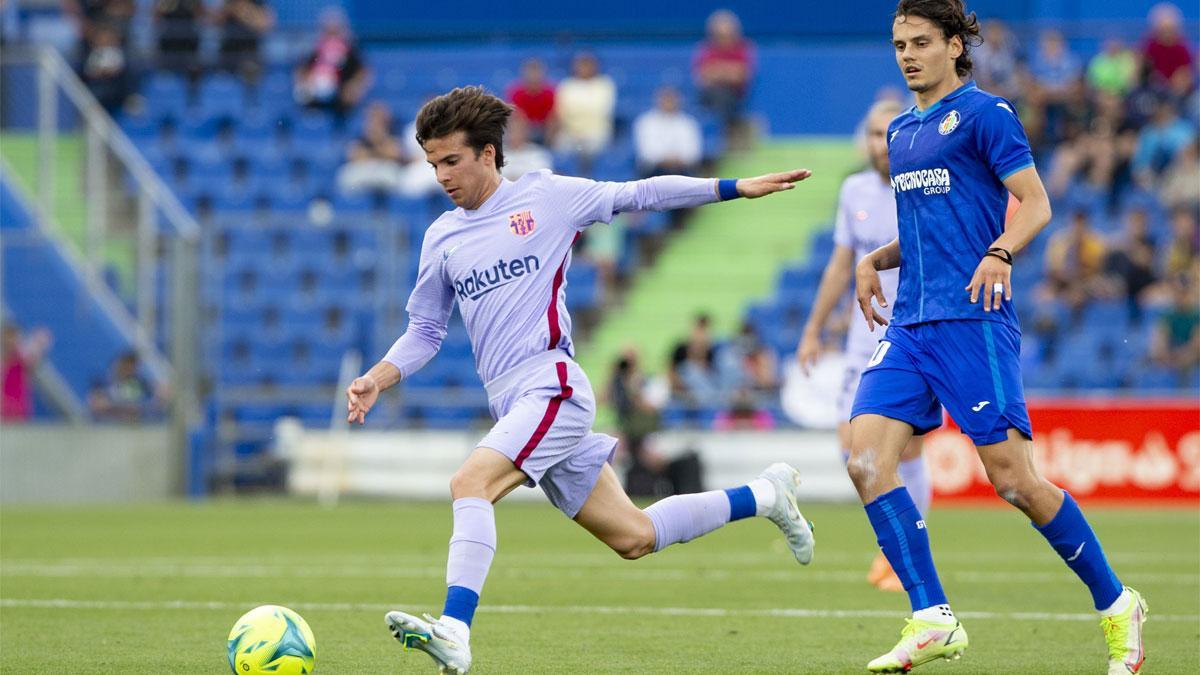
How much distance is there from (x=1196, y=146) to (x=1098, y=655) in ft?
53.2

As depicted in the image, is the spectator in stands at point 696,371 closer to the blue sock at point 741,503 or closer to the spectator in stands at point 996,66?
the spectator in stands at point 996,66

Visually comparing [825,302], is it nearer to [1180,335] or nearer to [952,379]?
[952,379]

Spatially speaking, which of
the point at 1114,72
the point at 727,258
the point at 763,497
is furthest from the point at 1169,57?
the point at 763,497

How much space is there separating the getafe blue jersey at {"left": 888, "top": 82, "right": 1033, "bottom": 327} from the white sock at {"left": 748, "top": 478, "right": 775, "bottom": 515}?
1278 mm

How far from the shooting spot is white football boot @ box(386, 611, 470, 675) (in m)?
6.13

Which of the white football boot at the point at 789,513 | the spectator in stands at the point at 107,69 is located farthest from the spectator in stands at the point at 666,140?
the white football boot at the point at 789,513

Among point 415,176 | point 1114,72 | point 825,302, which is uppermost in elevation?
point 1114,72

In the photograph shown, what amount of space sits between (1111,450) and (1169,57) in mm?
6782

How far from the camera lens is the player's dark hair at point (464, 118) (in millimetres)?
6992

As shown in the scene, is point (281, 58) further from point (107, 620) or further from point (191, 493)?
point (107, 620)

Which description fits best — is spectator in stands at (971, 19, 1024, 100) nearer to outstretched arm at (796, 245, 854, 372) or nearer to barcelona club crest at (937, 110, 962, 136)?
outstretched arm at (796, 245, 854, 372)

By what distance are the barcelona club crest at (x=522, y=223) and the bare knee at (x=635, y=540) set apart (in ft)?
4.22

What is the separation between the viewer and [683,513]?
7645mm

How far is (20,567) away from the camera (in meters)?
11.8
